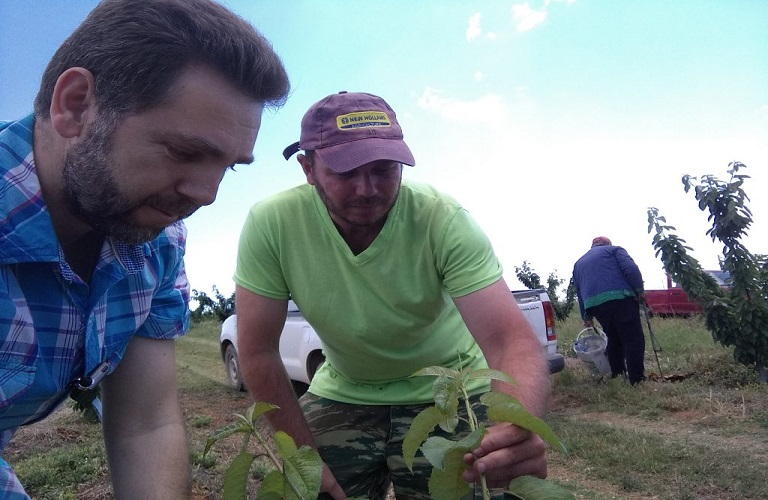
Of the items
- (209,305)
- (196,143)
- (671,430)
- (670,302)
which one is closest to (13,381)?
(196,143)

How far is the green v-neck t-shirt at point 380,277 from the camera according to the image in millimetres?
2025

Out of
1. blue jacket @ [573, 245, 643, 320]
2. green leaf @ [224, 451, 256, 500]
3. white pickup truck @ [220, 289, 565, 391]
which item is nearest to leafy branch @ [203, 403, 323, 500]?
green leaf @ [224, 451, 256, 500]

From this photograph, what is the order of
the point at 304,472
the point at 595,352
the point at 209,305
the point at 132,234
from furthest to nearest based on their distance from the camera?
the point at 209,305 < the point at 595,352 < the point at 132,234 < the point at 304,472

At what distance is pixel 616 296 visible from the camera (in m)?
7.14

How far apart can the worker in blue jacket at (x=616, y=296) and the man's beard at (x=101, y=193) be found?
21.4ft

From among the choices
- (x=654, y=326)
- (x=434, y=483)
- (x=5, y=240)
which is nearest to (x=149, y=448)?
(x=5, y=240)

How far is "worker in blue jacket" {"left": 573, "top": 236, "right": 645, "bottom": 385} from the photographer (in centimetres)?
717

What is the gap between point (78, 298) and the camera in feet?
4.74

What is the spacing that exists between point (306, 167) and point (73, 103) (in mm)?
987

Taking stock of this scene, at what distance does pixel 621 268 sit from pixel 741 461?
2851 millimetres

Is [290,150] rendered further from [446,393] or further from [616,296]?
[616,296]

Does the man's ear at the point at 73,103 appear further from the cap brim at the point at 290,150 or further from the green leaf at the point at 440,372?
the cap brim at the point at 290,150

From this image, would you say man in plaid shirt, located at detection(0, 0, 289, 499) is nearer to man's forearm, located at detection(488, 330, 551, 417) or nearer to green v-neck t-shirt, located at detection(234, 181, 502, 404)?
green v-neck t-shirt, located at detection(234, 181, 502, 404)

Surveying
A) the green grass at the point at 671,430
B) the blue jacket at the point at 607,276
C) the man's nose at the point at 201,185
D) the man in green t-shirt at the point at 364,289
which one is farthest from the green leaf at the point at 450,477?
the blue jacket at the point at 607,276
